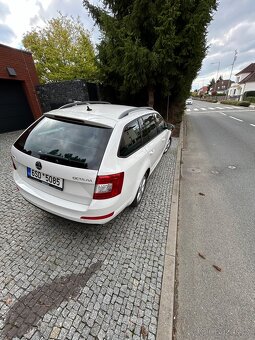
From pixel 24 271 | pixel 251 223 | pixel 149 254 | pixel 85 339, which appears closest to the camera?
pixel 85 339

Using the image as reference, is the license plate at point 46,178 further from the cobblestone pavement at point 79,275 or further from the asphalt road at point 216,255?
the asphalt road at point 216,255

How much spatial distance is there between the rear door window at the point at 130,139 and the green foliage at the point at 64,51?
1342cm

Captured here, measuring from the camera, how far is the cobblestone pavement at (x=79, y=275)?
65.6 inches

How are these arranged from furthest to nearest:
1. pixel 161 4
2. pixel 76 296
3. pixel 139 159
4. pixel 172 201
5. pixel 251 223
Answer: pixel 161 4, pixel 172 201, pixel 251 223, pixel 139 159, pixel 76 296

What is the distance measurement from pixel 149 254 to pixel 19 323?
1.54 metres

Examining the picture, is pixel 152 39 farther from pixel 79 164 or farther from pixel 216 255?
pixel 216 255

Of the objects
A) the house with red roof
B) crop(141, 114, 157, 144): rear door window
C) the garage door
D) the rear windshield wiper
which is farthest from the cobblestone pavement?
the house with red roof

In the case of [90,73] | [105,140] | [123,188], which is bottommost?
[123,188]

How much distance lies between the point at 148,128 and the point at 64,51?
1535 cm

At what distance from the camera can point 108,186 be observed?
206cm

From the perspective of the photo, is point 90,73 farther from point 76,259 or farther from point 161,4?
point 76,259

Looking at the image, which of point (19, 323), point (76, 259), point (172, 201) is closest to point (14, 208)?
point (76, 259)

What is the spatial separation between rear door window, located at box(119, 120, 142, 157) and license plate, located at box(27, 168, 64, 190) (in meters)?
0.81

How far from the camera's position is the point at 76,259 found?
230cm
